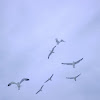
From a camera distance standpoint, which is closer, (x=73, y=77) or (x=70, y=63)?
(x=70, y=63)

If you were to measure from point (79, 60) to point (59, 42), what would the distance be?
19521 mm

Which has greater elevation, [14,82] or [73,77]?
[73,77]

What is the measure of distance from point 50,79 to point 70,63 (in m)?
12.2

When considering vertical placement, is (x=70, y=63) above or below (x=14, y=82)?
above

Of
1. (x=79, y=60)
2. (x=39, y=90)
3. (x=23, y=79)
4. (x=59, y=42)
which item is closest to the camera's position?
(x=23, y=79)

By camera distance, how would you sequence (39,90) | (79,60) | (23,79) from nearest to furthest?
(23,79) < (79,60) < (39,90)

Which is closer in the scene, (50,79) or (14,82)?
(14,82)

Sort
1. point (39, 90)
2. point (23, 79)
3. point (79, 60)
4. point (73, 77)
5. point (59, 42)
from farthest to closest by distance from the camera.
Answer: point (73, 77), point (39, 90), point (79, 60), point (59, 42), point (23, 79)

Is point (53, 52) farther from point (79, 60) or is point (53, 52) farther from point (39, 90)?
point (39, 90)

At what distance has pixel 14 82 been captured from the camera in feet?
395

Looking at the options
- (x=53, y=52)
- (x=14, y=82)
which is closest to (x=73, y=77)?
(x=53, y=52)

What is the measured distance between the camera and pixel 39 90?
479 feet

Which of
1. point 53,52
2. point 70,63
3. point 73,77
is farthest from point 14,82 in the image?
point 73,77

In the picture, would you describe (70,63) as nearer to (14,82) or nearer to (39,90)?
(39,90)
